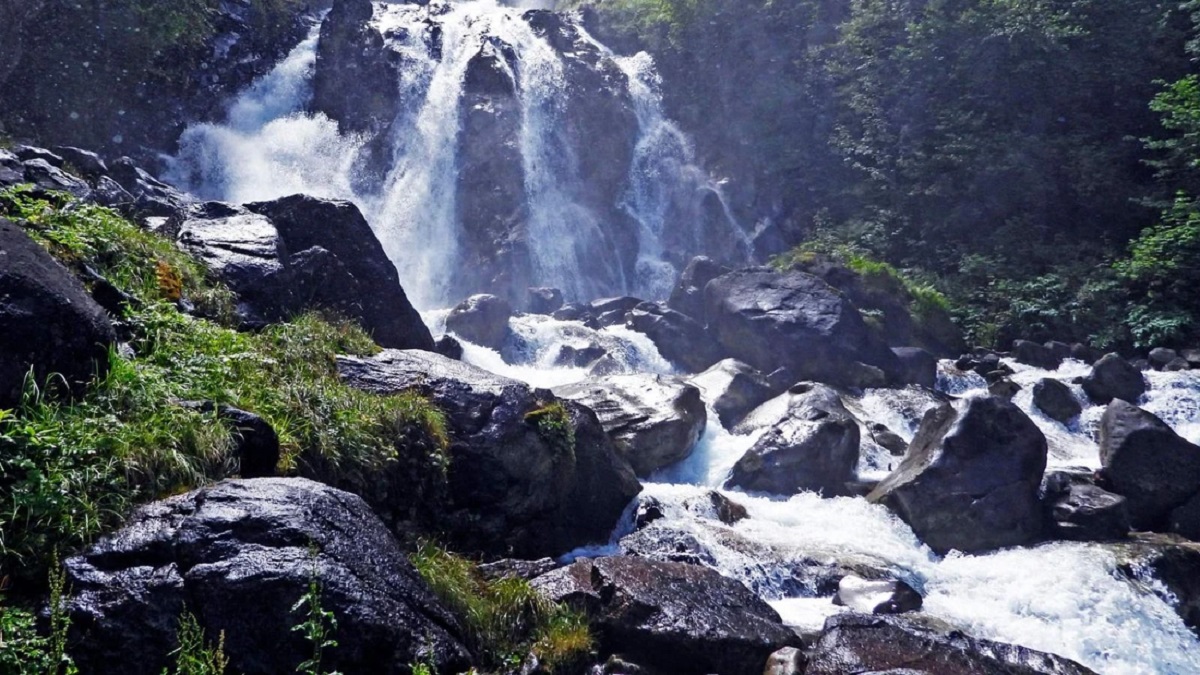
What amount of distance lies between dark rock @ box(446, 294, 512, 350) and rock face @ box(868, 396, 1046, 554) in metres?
9.98

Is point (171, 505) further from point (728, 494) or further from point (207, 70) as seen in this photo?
point (207, 70)

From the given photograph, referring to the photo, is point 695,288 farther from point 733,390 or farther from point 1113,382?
point 1113,382

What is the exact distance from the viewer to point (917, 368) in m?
18.7

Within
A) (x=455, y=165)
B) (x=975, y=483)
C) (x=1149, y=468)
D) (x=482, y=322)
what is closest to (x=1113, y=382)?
(x=1149, y=468)

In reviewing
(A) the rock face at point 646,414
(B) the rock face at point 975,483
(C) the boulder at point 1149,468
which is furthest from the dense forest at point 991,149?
(A) the rock face at point 646,414

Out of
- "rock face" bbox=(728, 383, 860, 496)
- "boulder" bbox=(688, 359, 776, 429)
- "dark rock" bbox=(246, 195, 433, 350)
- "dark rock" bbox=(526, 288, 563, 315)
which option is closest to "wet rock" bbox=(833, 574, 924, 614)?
"rock face" bbox=(728, 383, 860, 496)

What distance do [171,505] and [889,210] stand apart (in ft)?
83.0

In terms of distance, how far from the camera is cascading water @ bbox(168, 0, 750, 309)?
25.9 metres

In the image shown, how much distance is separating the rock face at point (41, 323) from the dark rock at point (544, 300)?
57.2ft

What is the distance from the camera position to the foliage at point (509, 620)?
6516 millimetres

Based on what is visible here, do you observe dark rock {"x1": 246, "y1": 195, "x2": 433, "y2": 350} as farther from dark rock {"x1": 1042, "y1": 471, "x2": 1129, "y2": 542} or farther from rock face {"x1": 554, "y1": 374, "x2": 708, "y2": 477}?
dark rock {"x1": 1042, "y1": 471, "x2": 1129, "y2": 542}

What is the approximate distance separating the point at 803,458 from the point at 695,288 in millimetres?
9655

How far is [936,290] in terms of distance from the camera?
77.4 ft

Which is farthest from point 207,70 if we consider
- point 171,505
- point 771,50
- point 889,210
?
point 171,505
